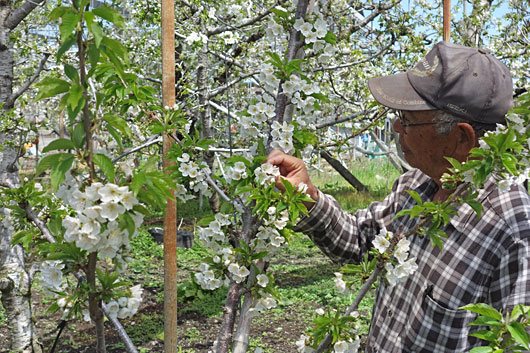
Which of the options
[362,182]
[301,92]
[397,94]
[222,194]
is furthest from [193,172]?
[362,182]

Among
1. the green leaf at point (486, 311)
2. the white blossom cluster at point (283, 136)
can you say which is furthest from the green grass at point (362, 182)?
the green leaf at point (486, 311)

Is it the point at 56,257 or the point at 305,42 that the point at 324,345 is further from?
the point at 305,42

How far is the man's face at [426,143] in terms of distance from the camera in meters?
1.87

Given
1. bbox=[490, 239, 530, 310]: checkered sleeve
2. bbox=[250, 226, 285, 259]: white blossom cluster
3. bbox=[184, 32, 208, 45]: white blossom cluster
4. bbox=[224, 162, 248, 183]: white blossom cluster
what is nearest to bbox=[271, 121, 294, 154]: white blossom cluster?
bbox=[224, 162, 248, 183]: white blossom cluster

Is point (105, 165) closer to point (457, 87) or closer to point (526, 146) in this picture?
point (526, 146)

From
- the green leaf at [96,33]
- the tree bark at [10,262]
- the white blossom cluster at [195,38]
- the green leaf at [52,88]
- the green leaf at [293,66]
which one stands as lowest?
the tree bark at [10,262]

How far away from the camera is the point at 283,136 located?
6.10 ft

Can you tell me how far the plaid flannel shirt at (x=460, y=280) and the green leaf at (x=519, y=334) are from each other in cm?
33

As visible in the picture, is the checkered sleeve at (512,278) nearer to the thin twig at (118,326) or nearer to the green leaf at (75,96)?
the thin twig at (118,326)

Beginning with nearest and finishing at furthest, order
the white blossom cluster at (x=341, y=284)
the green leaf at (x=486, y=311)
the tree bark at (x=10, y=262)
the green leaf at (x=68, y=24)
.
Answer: the green leaf at (x=68, y=24) < the green leaf at (x=486, y=311) < the white blossom cluster at (x=341, y=284) < the tree bark at (x=10, y=262)

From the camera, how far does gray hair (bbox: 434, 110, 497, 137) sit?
1854mm

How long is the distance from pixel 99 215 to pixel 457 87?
1143 millimetres

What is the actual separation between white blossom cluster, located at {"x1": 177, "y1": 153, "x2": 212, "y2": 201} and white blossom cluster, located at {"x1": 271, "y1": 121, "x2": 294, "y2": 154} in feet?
0.77

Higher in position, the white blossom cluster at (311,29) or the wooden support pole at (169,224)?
the white blossom cluster at (311,29)
